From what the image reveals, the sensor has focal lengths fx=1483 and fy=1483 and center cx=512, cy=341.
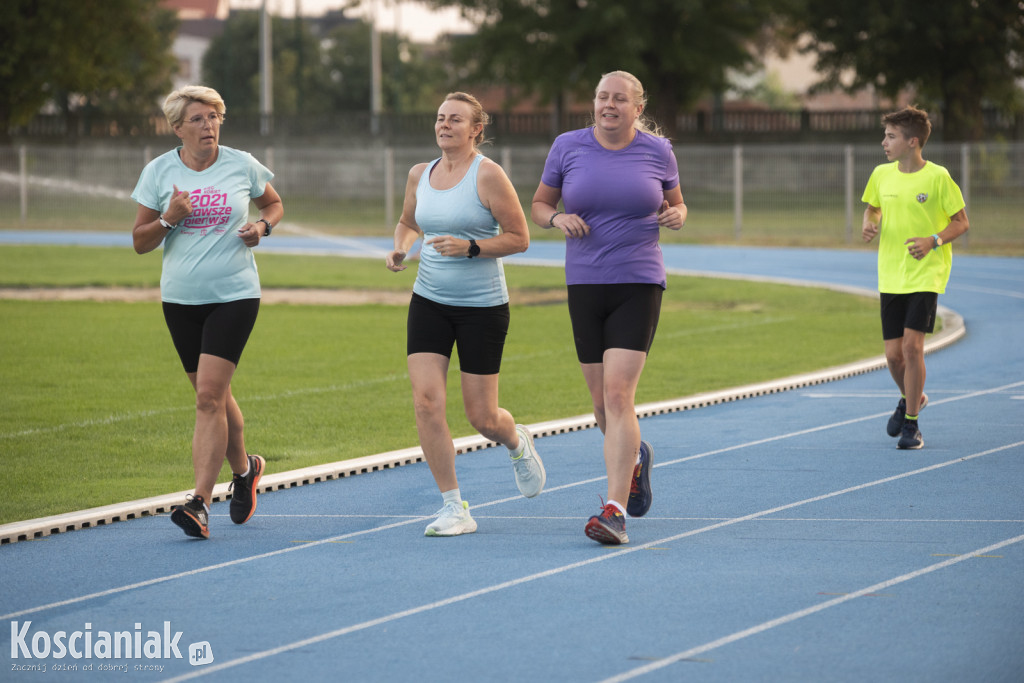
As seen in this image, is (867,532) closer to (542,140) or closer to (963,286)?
(963,286)

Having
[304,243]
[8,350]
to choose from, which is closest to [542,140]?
[304,243]

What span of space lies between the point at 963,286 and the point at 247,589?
1817 centimetres

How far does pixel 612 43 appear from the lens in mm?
47438

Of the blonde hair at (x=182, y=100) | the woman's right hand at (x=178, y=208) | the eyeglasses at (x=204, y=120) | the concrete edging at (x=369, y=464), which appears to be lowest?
the concrete edging at (x=369, y=464)

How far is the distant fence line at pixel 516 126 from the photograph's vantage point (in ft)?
160

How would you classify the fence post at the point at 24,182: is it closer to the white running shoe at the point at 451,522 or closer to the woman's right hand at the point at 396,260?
the woman's right hand at the point at 396,260

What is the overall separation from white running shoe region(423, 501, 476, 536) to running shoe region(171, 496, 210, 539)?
101 cm

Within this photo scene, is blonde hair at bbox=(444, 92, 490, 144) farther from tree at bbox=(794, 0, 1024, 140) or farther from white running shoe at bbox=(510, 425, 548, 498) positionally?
tree at bbox=(794, 0, 1024, 140)

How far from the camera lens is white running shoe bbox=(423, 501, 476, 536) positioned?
6.78 meters

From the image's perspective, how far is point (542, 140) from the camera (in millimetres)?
48750

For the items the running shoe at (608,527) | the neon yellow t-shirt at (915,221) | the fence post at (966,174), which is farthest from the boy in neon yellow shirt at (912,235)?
the fence post at (966,174)

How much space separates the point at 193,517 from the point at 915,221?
16.2 ft

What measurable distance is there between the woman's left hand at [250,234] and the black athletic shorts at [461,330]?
0.79 meters

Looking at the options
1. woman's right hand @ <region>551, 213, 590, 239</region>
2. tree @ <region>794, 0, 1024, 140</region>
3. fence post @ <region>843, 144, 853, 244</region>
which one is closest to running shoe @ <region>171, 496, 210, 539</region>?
woman's right hand @ <region>551, 213, 590, 239</region>
